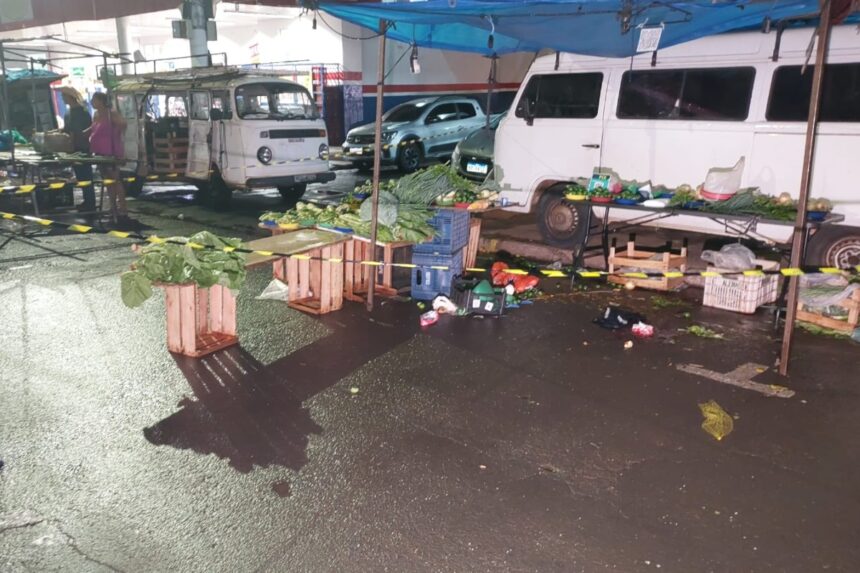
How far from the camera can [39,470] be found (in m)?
4.40

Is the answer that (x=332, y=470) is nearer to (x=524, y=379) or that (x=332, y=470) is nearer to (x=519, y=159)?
(x=524, y=379)

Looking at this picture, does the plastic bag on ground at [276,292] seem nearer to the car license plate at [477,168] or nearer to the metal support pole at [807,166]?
the metal support pole at [807,166]

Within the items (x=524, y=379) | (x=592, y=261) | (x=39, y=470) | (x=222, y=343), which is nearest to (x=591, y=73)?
(x=592, y=261)

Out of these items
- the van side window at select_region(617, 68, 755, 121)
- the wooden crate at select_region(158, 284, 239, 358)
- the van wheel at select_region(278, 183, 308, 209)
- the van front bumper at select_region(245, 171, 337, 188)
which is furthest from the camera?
the van wheel at select_region(278, 183, 308, 209)

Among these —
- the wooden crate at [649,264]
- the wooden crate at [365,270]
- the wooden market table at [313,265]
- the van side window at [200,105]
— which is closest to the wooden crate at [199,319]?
the wooden market table at [313,265]

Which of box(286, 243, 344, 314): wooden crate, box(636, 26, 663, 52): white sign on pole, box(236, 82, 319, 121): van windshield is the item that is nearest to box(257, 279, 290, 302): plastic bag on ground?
box(286, 243, 344, 314): wooden crate

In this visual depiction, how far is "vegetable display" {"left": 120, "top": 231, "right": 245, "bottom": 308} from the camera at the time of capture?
5.85 meters

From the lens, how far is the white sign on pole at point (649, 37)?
7.47 meters

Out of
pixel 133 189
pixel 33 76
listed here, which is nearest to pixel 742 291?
pixel 133 189

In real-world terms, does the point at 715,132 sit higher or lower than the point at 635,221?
higher

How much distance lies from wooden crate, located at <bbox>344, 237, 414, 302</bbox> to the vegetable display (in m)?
1.66

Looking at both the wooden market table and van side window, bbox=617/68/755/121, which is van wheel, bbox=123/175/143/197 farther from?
van side window, bbox=617/68/755/121

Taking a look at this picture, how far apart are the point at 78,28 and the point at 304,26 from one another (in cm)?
1025

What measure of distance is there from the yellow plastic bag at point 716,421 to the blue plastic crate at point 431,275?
3.27 meters
